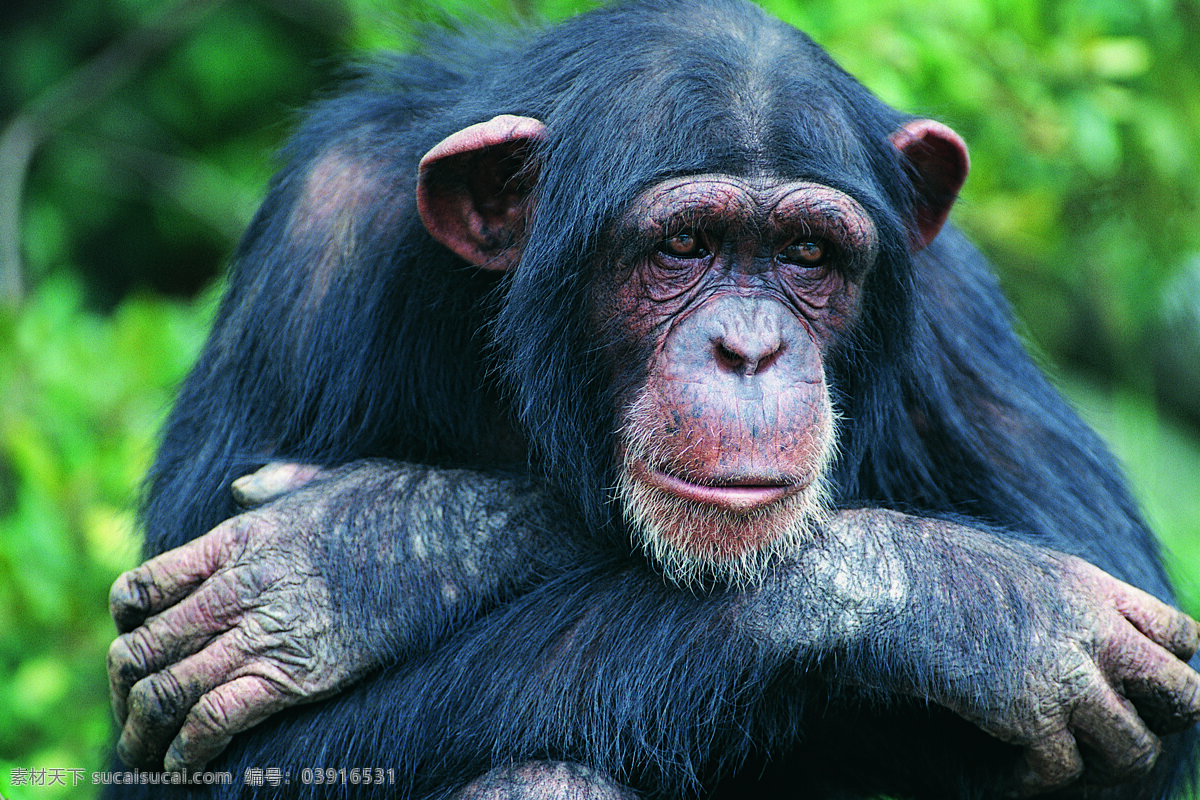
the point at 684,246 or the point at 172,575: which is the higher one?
the point at 684,246

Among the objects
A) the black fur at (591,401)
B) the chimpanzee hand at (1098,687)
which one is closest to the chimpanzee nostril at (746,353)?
the black fur at (591,401)

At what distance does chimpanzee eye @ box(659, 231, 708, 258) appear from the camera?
3.26m

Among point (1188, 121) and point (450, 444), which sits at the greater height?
point (1188, 121)

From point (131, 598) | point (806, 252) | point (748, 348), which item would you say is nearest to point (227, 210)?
point (131, 598)

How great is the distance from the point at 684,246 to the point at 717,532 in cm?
73

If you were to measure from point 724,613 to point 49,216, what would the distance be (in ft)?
23.4

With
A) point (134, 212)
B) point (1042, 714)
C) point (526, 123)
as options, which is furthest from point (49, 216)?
point (1042, 714)

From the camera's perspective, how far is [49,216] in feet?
28.9

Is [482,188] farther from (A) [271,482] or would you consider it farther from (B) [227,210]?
(B) [227,210]

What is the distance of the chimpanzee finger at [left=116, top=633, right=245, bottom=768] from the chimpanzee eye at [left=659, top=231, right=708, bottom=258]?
1.45 metres

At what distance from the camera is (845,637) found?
3154mm

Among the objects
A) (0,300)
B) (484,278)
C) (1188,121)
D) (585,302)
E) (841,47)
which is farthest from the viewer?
Result: (0,300)

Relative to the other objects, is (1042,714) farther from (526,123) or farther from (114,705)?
(114,705)

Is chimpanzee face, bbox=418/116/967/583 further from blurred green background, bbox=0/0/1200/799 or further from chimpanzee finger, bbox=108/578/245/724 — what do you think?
blurred green background, bbox=0/0/1200/799
